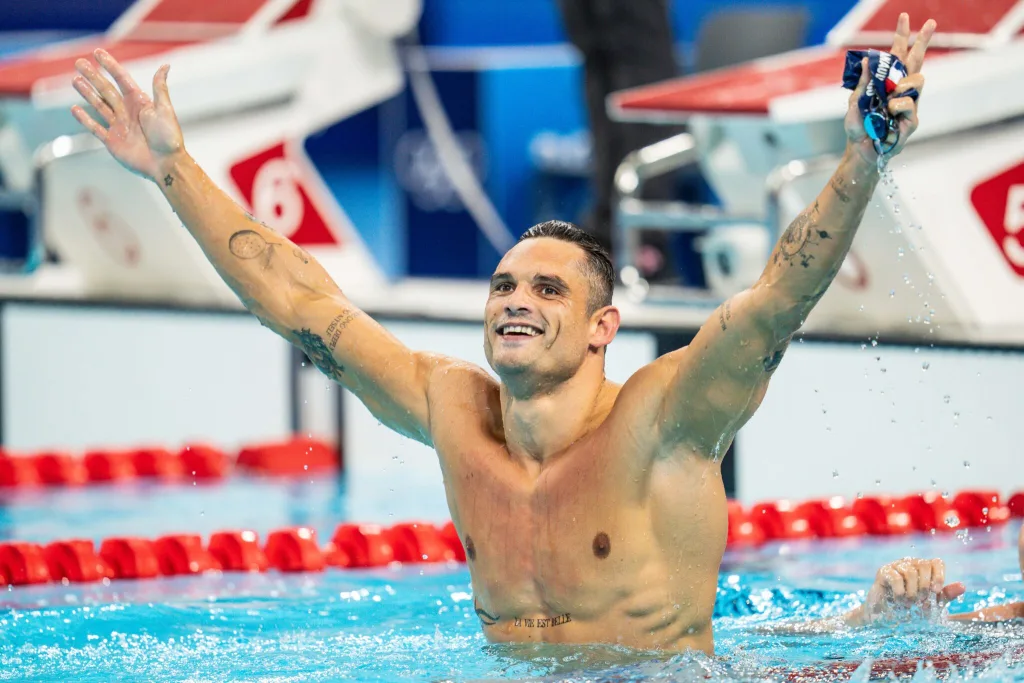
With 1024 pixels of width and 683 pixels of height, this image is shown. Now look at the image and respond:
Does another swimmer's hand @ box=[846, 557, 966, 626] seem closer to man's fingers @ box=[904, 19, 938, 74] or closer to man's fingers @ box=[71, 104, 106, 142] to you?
man's fingers @ box=[904, 19, 938, 74]

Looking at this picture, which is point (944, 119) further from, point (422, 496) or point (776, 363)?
point (776, 363)

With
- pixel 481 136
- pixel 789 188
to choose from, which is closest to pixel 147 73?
pixel 789 188

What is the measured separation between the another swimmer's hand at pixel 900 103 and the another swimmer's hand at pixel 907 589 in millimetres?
1029

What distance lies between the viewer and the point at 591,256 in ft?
10.2

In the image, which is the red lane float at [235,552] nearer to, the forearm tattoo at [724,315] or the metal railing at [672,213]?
the metal railing at [672,213]

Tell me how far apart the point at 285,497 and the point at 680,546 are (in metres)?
3.83

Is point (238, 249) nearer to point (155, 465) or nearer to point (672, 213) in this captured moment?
point (672, 213)

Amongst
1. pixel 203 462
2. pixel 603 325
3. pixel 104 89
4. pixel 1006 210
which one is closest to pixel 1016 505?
pixel 1006 210

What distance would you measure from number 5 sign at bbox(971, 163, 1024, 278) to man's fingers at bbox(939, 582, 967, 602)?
2361mm

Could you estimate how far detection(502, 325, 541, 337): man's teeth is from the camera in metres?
2.96

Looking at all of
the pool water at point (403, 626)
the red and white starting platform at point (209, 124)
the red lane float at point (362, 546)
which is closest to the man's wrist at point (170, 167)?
the pool water at point (403, 626)

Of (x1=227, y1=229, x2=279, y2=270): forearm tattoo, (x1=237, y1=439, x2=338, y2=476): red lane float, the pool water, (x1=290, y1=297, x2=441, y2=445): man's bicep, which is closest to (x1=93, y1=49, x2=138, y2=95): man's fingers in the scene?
(x1=227, y1=229, x2=279, y2=270): forearm tattoo

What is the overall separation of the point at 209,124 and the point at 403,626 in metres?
4.17

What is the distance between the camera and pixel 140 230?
25.0 feet
